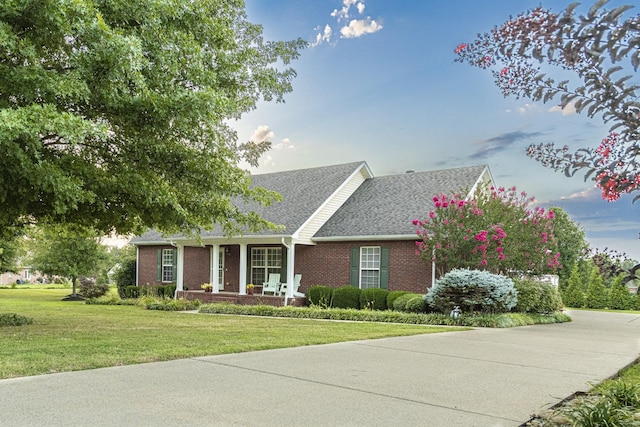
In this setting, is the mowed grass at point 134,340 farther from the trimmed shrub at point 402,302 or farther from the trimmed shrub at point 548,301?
the trimmed shrub at point 548,301

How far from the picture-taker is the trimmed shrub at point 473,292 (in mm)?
14352

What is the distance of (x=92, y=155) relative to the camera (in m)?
11.0

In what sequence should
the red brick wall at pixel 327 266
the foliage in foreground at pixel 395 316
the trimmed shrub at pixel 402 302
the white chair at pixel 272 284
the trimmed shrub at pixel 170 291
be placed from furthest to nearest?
the trimmed shrub at pixel 170 291
the white chair at pixel 272 284
the red brick wall at pixel 327 266
the trimmed shrub at pixel 402 302
the foliage in foreground at pixel 395 316

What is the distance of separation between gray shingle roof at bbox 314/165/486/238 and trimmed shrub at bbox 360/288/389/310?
7.03ft

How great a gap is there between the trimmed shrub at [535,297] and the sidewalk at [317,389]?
766cm

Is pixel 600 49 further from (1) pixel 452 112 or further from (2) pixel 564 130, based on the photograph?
(1) pixel 452 112

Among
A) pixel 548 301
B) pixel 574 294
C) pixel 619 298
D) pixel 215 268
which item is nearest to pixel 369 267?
pixel 548 301

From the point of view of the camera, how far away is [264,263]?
22609 millimetres

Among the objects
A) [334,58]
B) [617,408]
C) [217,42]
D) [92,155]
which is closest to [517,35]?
[617,408]

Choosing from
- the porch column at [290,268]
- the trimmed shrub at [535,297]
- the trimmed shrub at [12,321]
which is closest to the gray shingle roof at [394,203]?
the porch column at [290,268]

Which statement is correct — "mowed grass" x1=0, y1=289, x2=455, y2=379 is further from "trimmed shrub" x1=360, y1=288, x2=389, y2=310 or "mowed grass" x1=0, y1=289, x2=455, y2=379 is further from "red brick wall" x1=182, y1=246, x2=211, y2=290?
"red brick wall" x1=182, y1=246, x2=211, y2=290

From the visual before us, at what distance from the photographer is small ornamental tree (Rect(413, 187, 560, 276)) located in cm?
1587

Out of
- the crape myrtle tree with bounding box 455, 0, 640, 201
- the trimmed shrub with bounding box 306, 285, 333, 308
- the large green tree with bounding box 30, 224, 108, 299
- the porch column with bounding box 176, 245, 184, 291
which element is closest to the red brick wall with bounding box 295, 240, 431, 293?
the trimmed shrub with bounding box 306, 285, 333, 308

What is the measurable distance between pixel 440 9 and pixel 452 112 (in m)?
4.54
